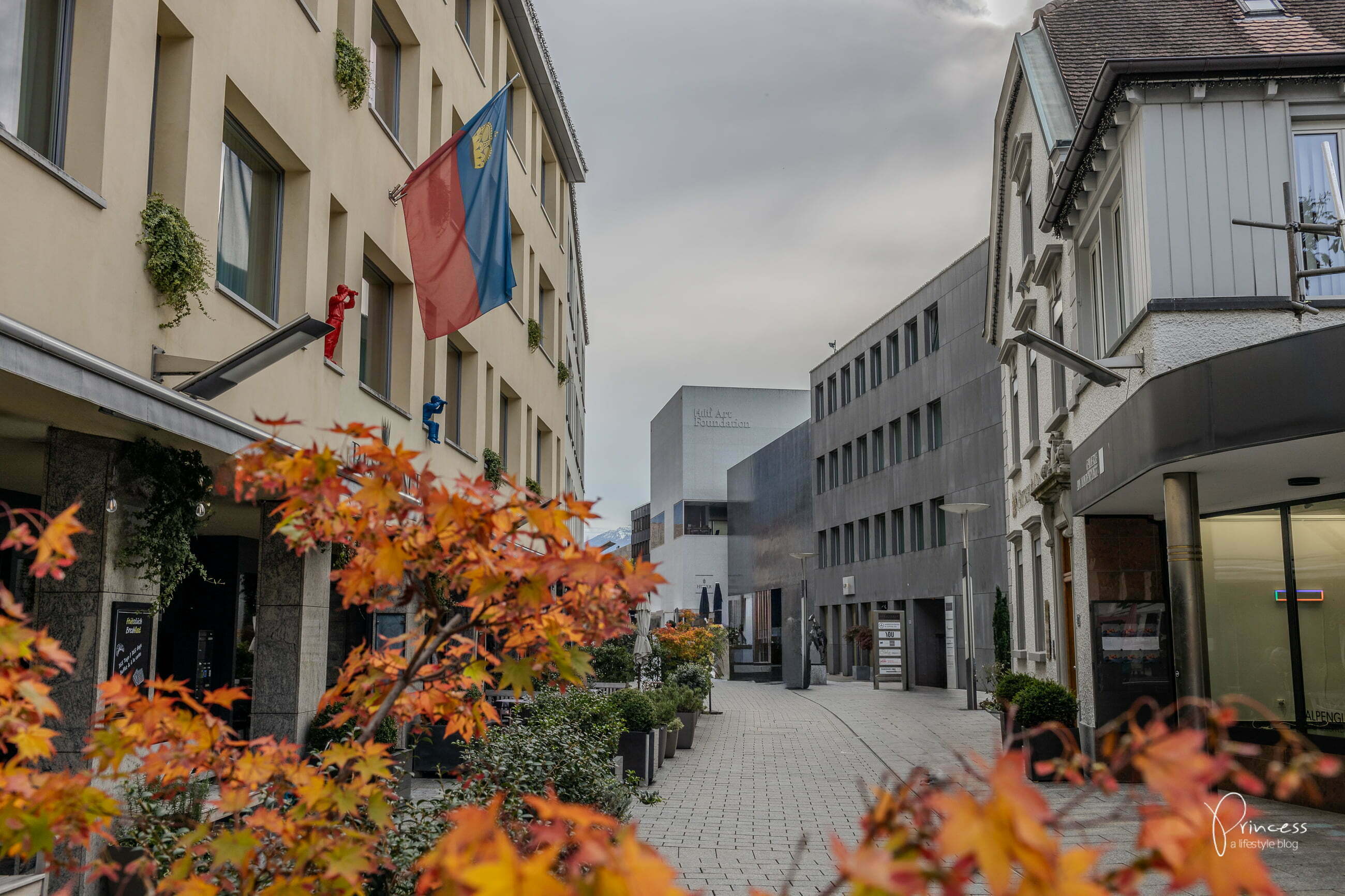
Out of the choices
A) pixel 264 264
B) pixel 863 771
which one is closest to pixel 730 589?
pixel 863 771

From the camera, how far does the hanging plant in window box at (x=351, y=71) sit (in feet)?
40.3

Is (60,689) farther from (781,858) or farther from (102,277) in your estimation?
(781,858)

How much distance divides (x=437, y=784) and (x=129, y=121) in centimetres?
801

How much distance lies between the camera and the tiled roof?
13.0 metres

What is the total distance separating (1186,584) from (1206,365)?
210 cm

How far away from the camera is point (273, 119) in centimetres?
1059

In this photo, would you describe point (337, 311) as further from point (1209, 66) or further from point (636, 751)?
point (1209, 66)

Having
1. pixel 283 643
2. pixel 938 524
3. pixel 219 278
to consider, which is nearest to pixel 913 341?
pixel 938 524

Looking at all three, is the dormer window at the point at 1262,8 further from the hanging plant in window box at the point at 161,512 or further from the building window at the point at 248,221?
the hanging plant in window box at the point at 161,512

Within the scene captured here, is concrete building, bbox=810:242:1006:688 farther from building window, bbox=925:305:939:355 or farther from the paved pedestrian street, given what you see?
the paved pedestrian street

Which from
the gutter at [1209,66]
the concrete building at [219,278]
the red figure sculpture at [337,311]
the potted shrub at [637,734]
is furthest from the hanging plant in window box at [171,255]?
the gutter at [1209,66]

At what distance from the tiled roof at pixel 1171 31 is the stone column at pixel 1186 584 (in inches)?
166

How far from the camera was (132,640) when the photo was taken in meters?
8.09

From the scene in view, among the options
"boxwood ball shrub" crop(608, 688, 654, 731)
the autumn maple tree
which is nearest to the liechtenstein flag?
"boxwood ball shrub" crop(608, 688, 654, 731)
